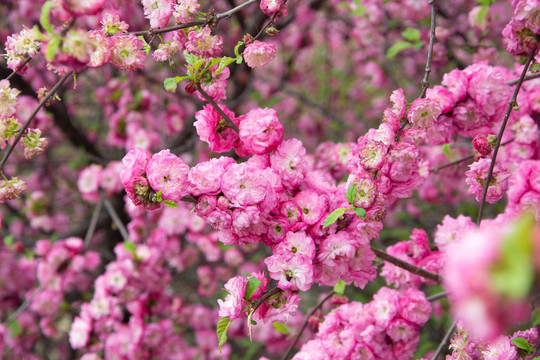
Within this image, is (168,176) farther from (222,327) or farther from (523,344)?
(523,344)

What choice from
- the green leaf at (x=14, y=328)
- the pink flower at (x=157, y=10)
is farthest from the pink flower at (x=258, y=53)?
the green leaf at (x=14, y=328)

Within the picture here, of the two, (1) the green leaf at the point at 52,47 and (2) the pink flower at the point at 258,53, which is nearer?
(1) the green leaf at the point at 52,47

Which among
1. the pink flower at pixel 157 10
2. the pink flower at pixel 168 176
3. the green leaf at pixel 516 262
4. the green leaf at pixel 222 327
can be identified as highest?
the pink flower at pixel 157 10

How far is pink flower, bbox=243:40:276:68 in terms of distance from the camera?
1187mm

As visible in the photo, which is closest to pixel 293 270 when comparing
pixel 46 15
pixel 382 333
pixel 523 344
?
pixel 382 333

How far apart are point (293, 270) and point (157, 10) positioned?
84cm

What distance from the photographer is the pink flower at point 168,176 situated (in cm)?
103

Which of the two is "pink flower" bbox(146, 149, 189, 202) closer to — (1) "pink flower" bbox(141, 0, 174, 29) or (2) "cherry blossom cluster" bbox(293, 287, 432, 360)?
(1) "pink flower" bbox(141, 0, 174, 29)

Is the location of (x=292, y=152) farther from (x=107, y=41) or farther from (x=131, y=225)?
(x=131, y=225)

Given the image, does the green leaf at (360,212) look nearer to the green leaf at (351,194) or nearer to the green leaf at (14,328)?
the green leaf at (351,194)

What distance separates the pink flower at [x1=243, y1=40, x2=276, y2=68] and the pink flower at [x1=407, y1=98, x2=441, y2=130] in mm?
424

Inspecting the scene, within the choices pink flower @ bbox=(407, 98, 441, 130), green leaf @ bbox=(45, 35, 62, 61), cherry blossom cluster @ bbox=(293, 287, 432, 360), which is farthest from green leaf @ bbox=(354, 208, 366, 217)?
green leaf @ bbox=(45, 35, 62, 61)

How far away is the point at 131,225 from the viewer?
2.58 m

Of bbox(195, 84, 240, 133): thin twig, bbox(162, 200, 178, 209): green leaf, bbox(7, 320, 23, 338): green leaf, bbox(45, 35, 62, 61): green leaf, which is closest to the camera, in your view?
bbox(45, 35, 62, 61): green leaf
